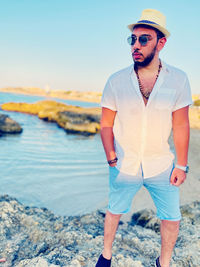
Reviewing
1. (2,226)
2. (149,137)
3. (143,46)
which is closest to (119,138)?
(149,137)

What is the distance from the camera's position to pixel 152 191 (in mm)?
2201

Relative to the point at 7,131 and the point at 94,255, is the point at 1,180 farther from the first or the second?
the point at 7,131

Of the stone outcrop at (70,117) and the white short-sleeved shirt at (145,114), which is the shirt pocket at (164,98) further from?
the stone outcrop at (70,117)

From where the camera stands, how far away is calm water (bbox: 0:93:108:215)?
5.18m

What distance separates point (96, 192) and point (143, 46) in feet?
14.4

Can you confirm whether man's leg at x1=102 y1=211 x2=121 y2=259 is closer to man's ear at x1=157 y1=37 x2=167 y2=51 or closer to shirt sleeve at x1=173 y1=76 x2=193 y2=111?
shirt sleeve at x1=173 y1=76 x2=193 y2=111

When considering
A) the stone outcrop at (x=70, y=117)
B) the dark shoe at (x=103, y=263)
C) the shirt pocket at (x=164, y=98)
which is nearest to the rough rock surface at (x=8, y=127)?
the stone outcrop at (x=70, y=117)

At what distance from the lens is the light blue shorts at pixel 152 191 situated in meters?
2.09

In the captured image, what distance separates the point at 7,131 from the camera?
13.9 meters

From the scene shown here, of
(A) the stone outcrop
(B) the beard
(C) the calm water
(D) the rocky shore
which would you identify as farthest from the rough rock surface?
(B) the beard

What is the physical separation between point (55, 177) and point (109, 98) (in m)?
4.99

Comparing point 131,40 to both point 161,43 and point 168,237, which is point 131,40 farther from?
point 168,237

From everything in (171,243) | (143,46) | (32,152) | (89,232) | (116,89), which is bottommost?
(32,152)

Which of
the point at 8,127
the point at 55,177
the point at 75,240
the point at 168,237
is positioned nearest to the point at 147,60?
the point at 168,237
